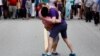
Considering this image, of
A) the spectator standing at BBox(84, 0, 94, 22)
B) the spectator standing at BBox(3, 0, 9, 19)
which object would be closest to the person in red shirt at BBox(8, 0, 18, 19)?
the spectator standing at BBox(3, 0, 9, 19)

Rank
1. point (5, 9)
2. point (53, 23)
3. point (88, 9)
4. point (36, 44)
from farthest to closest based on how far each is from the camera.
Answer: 1. point (5, 9)
2. point (88, 9)
3. point (36, 44)
4. point (53, 23)

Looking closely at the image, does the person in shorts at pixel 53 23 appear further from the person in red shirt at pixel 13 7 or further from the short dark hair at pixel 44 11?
the person in red shirt at pixel 13 7

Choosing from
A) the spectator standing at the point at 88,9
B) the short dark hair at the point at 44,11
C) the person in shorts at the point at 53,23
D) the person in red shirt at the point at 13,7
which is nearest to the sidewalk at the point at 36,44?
the person in shorts at the point at 53,23

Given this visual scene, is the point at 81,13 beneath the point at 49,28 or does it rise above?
beneath

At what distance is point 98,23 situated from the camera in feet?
76.7

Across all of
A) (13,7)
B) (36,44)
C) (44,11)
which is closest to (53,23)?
(44,11)

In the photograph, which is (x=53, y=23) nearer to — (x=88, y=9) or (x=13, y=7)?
(x=88, y=9)

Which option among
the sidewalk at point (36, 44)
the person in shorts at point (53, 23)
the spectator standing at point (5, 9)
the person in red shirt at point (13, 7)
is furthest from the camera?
the spectator standing at point (5, 9)

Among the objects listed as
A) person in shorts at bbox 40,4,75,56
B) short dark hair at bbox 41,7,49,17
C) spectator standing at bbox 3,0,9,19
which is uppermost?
short dark hair at bbox 41,7,49,17

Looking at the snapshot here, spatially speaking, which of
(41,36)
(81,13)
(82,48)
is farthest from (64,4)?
(82,48)

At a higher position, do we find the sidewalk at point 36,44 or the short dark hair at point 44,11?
the short dark hair at point 44,11

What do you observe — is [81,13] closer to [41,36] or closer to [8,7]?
[8,7]

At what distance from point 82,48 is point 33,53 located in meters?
1.98

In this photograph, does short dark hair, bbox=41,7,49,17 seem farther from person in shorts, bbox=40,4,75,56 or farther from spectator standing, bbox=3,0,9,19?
spectator standing, bbox=3,0,9,19
